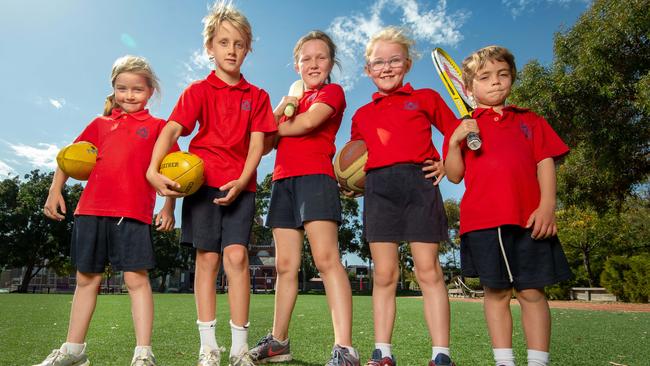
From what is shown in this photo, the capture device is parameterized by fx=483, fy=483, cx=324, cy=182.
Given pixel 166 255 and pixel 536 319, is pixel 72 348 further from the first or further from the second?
pixel 166 255

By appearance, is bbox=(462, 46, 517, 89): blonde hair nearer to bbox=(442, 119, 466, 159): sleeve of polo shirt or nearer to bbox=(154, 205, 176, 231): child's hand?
bbox=(442, 119, 466, 159): sleeve of polo shirt

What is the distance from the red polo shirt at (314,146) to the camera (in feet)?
11.2

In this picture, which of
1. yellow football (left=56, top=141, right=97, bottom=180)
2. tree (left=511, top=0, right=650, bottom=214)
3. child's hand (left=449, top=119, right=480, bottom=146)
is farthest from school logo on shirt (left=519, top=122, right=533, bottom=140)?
tree (left=511, top=0, right=650, bottom=214)

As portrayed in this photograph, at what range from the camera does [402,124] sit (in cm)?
332

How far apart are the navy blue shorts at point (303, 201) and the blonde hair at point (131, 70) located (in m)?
1.30

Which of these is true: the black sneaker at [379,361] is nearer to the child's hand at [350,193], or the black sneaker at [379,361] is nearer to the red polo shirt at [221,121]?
the child's hand at [350,193]

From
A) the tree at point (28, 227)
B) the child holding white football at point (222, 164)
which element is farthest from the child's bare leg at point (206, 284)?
the tree at point (28, 227)

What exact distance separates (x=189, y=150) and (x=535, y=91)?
15.6 metres

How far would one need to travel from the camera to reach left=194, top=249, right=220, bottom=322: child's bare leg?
125 inches

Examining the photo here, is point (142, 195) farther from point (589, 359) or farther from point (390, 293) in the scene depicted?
point (589, 359)

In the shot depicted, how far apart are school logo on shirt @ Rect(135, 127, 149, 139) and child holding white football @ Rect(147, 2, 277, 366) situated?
0.33m

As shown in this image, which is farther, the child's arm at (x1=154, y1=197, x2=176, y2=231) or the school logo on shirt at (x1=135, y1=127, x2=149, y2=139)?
the school logo on shirt at (x1=135, y1=127, x2=149, y2=139)

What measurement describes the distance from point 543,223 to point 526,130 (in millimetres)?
623

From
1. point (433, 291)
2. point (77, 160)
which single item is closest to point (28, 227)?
point (77, 160)
